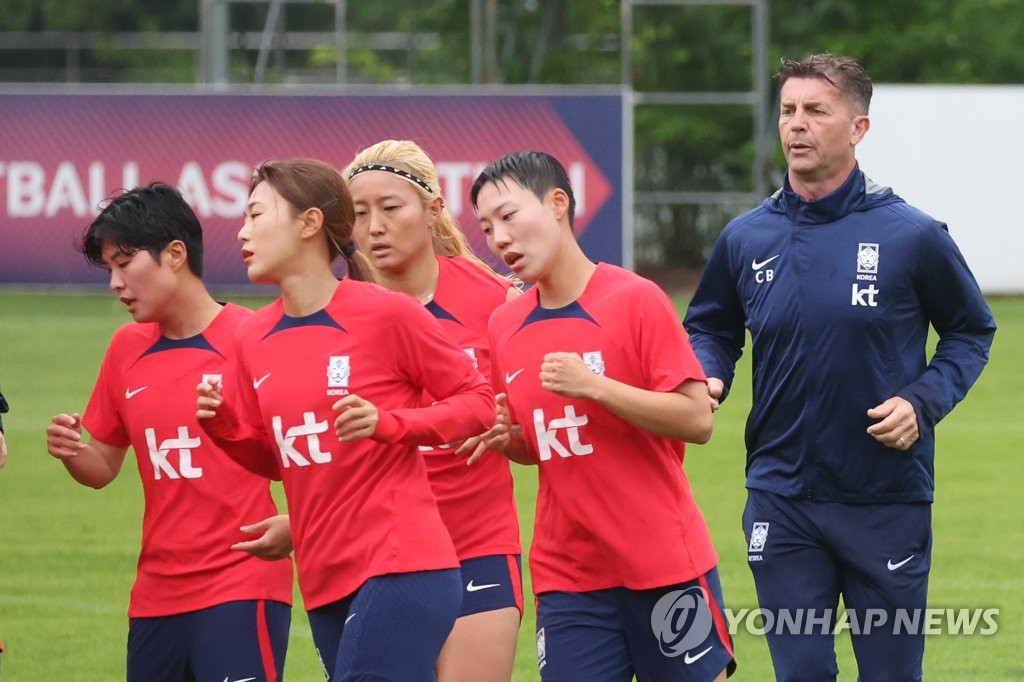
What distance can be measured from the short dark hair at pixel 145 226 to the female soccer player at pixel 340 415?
57 centimetres

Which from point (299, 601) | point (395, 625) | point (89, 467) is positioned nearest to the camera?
point (395, 625)

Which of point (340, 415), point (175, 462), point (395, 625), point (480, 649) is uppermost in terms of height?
point (340, 415)

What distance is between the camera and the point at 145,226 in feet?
18.6

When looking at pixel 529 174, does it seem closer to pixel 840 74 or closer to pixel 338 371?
pixel 338 371

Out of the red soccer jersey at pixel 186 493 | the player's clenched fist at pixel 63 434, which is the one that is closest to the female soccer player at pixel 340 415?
the red soccer jersey at pixel 186 493

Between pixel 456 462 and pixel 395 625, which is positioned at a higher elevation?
pixel 456 462

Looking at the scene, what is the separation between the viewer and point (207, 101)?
86.5 feet

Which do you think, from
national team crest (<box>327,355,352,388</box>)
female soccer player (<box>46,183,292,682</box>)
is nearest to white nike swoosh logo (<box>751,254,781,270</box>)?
national team crest (<box>327,355,352,388</box>)

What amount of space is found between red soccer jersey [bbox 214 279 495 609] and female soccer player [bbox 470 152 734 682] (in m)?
0.29

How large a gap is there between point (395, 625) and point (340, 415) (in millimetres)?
597

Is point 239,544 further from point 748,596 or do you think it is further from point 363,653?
point 748,596

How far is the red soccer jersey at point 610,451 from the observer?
16.9 feet

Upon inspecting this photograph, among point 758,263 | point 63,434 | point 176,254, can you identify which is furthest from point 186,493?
point 758,263

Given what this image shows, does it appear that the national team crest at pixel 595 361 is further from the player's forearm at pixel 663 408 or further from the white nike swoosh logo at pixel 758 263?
the white nike swoosh logo at pixel 758 263
